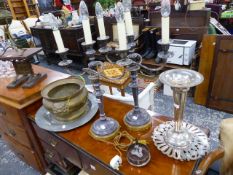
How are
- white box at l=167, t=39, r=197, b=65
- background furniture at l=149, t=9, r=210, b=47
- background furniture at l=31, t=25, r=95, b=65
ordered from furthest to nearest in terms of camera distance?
background furniture at l=31, t=25, r=95, b=65 < background furniture at l=149, t=9, r=210, b=47 < white box at l=167, t=39, r=197, b=65

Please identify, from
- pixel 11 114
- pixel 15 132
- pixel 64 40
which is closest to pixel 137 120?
pixel 11 114

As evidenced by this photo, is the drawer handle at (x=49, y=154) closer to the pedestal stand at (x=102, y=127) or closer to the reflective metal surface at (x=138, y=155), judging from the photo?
the pedestal stand at (x=102, y=127)

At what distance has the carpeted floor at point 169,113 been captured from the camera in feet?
5.49

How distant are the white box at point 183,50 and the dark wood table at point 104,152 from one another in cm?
138

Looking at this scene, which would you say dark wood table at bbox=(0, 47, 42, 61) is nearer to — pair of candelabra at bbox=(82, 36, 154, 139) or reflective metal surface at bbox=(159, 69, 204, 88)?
pair of candelabra at bbox=(82, 36, 154, 139)

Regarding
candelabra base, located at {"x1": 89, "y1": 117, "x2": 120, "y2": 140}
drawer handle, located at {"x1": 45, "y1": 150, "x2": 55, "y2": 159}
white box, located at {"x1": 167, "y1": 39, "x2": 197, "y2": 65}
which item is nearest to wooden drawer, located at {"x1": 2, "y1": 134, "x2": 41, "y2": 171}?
drawer handle, located at {"x1": 45, "y1": 150, "x2": 55, "y2": 159}


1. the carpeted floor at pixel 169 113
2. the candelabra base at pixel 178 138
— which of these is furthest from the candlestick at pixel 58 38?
the carpeted floor at pixel 169 113

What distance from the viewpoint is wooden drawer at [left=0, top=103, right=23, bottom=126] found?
3.91 ft

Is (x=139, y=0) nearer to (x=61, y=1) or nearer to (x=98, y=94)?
(x=61, y=1)

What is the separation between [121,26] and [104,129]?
0.47 meters

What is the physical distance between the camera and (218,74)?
1.87 metres

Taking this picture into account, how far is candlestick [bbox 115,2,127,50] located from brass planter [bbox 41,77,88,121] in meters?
0.37

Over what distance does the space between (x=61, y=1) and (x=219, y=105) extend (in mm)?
4181

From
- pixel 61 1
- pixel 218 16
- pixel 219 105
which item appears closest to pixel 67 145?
pixel 219 105
